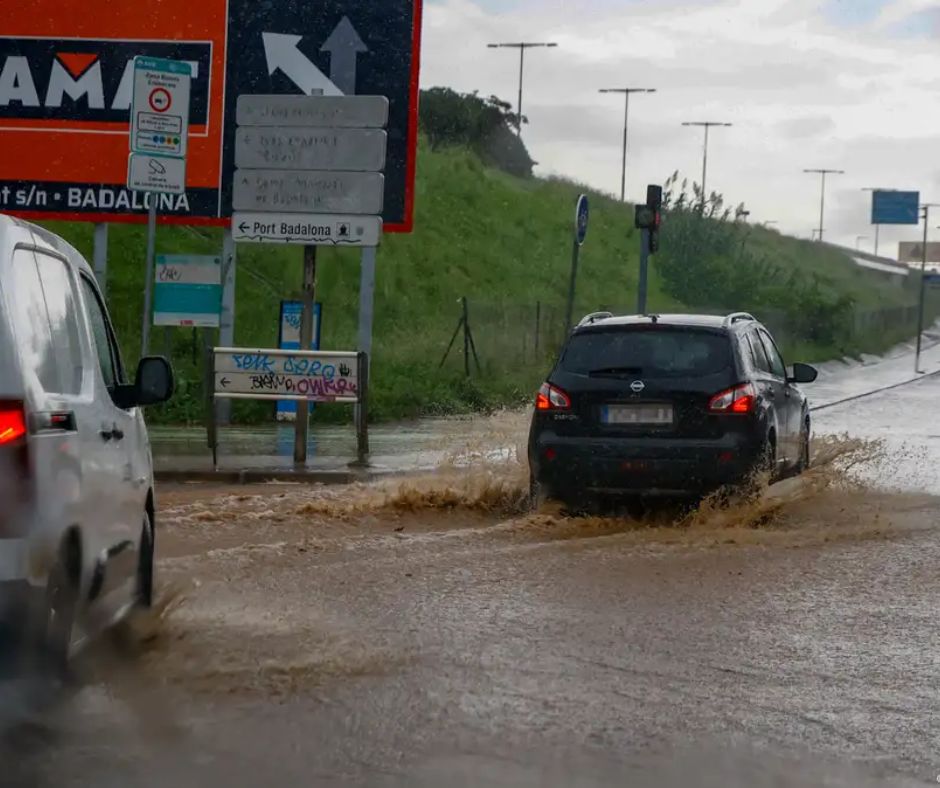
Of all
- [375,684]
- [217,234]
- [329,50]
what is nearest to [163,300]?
[329,50]

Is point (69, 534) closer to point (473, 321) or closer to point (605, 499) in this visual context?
point (605, 499)

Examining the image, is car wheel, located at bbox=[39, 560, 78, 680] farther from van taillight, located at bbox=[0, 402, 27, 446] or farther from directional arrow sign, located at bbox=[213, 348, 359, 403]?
directional arrow sign, located at bbox=[213, 348, 359, 403]

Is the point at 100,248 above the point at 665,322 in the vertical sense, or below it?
above

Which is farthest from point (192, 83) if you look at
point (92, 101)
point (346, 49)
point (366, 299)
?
point (366, 299)

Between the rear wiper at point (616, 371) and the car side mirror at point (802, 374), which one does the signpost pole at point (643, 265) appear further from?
the rear wiper at point (616, 371)

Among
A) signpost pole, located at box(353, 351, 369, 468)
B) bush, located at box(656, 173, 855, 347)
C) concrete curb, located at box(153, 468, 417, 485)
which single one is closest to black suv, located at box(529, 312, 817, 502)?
concrete curb, located at box(153, 468, 417, 485)

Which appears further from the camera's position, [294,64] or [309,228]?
[294,64]

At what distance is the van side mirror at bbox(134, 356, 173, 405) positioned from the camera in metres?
7.23

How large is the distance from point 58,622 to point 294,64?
56.9 feet

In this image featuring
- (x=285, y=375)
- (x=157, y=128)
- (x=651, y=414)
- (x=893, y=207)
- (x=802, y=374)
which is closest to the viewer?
(x=651, y=414)

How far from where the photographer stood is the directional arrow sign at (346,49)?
22.0 meters

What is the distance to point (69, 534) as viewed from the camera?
18.9 ft

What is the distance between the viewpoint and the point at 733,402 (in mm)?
12656

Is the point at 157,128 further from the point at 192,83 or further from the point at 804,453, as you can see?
the point at 804,453
